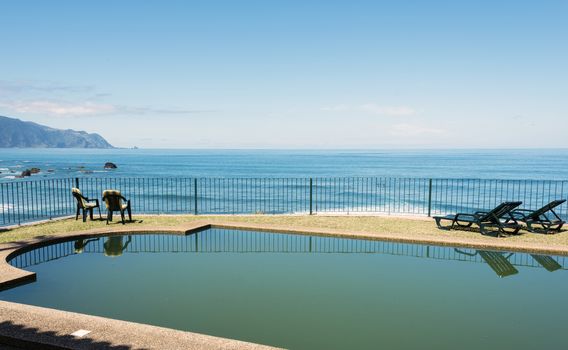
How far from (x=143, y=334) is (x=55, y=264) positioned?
463cm

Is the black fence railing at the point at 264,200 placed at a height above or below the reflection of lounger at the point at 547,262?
below

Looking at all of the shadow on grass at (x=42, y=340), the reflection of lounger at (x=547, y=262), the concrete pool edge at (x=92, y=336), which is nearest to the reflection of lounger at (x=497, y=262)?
the reflection of lounger at (x=547, y=262)

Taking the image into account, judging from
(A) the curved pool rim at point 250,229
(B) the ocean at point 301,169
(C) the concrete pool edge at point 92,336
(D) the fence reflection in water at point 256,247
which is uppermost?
(C) the concrete pool edge at point 92,336

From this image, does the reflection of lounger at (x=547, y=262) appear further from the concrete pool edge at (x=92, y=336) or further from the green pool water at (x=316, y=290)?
the concrete pool edge at (x=92, y=336)

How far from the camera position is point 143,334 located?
183 inches

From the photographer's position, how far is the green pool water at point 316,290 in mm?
5340

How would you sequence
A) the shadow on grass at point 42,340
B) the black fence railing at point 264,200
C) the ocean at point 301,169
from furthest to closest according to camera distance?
the ocean at point 301,169 < the black fence railing at point 264,200 < the shadow on grass at point 42,340

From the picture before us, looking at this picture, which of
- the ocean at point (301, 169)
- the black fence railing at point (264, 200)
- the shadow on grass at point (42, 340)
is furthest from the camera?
the ocean at point (301, 169)

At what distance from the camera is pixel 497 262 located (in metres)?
8.65

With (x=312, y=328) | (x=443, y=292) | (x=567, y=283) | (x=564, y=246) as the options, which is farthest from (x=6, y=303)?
(x=564, y=246)

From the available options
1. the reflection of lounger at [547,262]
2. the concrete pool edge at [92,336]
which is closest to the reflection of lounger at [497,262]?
the reflection of lounger at [547,262]

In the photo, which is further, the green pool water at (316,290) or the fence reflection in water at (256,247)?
the fence reflection in water at (256,247)

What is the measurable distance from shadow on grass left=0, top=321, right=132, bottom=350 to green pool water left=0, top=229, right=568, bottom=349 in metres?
1.13

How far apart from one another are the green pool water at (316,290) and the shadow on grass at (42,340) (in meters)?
1.13
